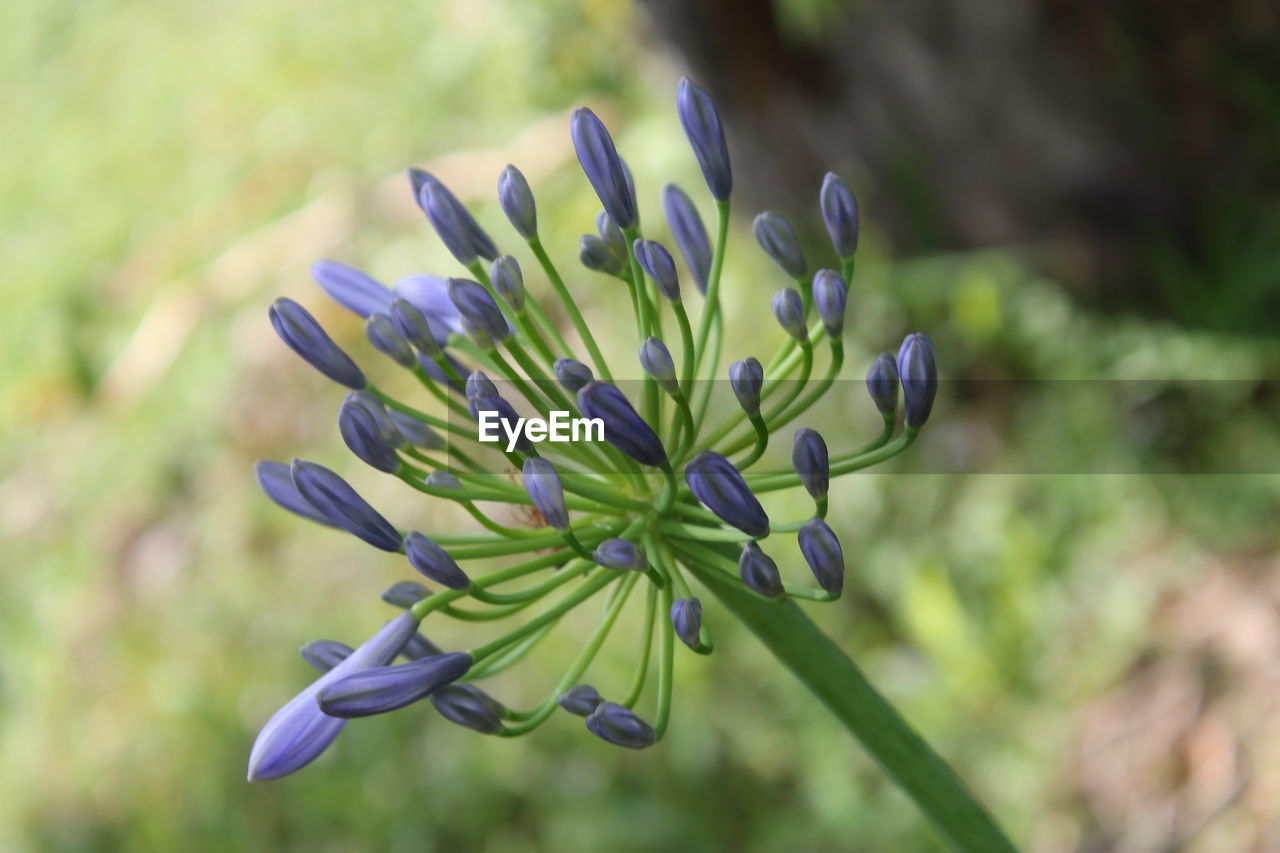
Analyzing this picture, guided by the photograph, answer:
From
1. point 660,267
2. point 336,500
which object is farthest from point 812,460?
point 336,500

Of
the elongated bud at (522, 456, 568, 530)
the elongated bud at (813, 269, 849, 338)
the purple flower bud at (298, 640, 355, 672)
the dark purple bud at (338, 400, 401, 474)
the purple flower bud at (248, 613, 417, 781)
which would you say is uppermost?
the dark purple bud at (338, 400, 401, 474)

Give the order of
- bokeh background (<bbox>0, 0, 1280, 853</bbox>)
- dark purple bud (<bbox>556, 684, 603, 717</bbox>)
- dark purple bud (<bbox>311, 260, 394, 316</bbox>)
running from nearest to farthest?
dark purple bud (<bbox>556, 684, 603, 717</bbox>) → dark purple bud (<bbox>311, 260, 394, 316</bbox>) → bokeh background (<bbox>0, 0, 1280, 853</bbox>)

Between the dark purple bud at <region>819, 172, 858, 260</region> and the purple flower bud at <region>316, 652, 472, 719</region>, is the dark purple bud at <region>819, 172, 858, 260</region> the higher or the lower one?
the higher one

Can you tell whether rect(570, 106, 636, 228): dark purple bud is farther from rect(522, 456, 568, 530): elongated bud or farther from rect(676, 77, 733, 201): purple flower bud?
rect(522, 456, 568, 530): elongated bud

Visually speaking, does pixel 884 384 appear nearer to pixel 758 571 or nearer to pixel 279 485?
pixel 758 571

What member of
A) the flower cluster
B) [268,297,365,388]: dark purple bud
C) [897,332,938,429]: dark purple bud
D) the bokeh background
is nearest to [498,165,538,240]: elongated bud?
the flower cluster

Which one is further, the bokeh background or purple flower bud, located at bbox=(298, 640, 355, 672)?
the bokeh background
